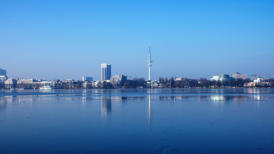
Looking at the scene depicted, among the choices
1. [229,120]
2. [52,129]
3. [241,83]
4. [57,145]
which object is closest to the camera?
[57,145]

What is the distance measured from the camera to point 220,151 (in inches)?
307

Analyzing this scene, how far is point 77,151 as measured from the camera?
788 cm

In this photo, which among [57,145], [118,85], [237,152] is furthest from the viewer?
[118,85]

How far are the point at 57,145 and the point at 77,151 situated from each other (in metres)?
1.09

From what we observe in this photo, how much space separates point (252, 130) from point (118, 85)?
131433 millimetres

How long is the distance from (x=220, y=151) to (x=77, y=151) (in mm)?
3956

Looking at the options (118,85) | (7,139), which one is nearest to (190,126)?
(7,139)

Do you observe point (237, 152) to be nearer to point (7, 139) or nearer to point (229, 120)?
point (229, 120)

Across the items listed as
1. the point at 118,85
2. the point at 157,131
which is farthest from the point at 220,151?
the point at 118,85

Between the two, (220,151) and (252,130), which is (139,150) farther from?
(252,130)

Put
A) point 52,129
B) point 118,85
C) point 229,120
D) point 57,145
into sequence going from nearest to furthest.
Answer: point 57,145 < point 52,129 < point 229,120 < point 118,85

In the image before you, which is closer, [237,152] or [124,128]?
[237,152]

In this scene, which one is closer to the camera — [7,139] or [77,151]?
[77,151]

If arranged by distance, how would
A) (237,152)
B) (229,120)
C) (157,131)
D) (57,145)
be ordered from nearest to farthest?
(237,152) → (57,145) → (157,131) → (229,120)
